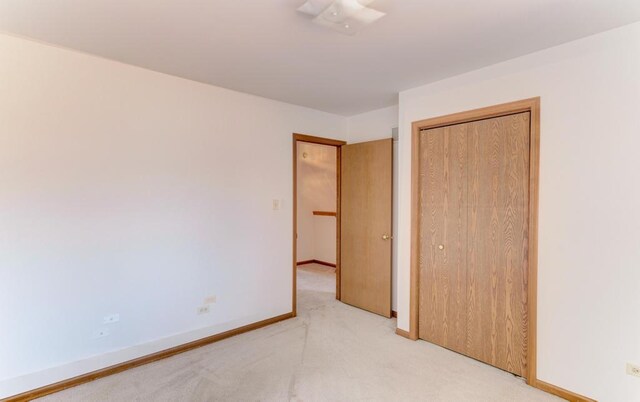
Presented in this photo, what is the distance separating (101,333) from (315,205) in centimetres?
455

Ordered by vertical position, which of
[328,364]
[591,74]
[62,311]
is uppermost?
[591,74]

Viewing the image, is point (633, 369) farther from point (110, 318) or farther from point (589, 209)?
point (110, 318)

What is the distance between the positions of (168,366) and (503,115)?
10.9ft

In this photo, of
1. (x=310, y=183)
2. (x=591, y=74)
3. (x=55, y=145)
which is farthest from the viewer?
(x=310, y=183)

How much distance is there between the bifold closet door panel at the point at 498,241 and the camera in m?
2.41

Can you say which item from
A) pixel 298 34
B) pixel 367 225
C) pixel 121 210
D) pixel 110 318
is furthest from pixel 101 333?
pixel 367 225

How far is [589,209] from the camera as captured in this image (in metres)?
2.10

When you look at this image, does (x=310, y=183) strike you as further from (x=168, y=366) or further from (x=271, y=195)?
(x=168, y=366)

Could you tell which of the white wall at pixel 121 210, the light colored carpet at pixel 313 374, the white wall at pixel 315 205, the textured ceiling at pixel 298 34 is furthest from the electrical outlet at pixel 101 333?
the white wall at pixel 315 205

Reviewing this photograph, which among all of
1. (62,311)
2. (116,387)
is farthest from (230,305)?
(62,311)

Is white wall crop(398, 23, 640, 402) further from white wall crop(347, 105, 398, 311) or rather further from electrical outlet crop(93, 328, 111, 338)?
electrical outlet crop(93, 328, 111, 338)

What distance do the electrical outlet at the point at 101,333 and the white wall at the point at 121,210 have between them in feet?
0.11

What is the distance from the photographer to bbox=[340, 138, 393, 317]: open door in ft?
12.1

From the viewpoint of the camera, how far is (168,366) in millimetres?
2564
